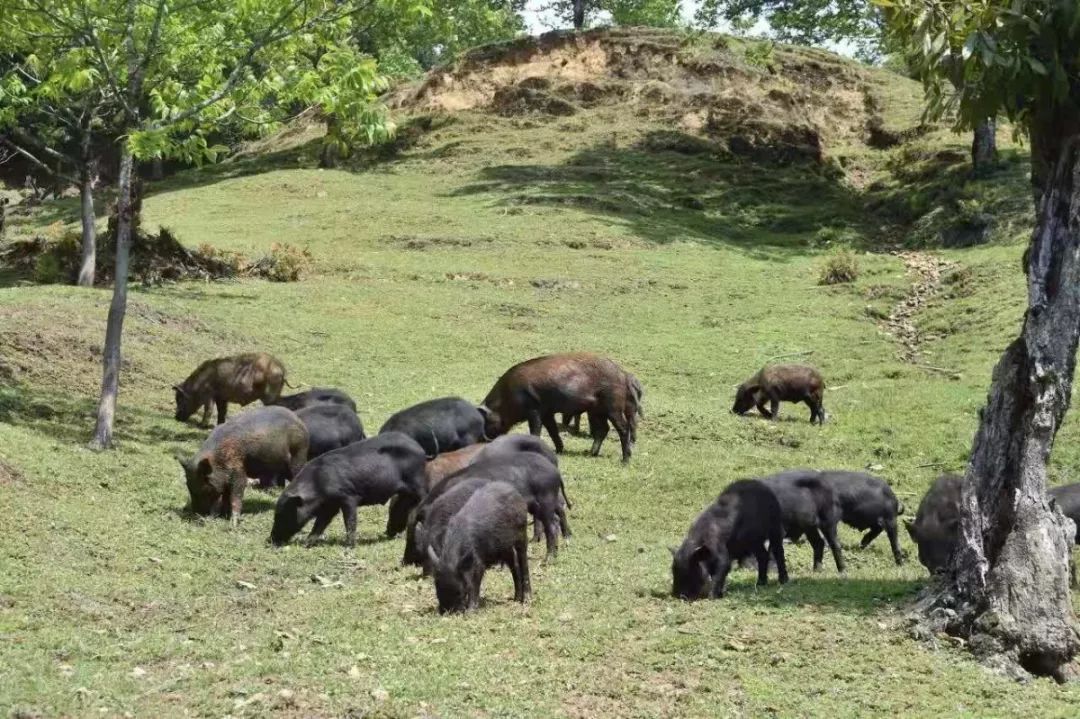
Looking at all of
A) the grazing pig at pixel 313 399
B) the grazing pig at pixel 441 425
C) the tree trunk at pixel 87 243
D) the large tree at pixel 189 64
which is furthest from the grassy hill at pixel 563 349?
the large tree at pixel 189 64

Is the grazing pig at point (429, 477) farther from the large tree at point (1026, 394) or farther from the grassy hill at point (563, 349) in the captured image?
the large tree at point (1026, 394)

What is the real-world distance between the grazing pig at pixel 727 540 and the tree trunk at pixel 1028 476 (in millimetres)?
2110

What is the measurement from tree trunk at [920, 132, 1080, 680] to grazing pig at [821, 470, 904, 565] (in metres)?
4.26

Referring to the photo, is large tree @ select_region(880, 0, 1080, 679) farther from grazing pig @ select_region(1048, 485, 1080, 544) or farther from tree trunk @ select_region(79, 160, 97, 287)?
tree trunk @ select_region(79, 160, 97, 287)

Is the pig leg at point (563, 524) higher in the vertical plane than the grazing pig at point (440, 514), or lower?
lower

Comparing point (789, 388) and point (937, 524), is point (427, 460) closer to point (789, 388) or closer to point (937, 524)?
point (937, 524)

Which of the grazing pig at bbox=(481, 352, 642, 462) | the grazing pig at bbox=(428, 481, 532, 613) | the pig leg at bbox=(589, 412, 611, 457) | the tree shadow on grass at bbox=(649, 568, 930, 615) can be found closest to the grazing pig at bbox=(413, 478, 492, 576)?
the grazing pig at bbox=(428, 481, 532, 613)

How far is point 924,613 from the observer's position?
30.0 ft

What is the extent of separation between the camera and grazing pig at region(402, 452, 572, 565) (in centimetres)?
1184

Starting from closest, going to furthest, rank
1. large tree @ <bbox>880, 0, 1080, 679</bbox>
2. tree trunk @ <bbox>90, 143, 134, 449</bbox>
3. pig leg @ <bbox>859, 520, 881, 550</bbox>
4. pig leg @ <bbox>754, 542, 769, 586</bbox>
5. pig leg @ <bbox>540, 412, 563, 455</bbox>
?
large tree @ <bbox>880, 0, 1080, 679</bbox> → pig leg @ <bbox>754, 542, 769, 586</bbox> → pig leg @ <bbox>859, 520, 881, 550</bbox> → tree trunk @ <bbox>90, 143, 134, 449</bbox> → pig leg @ <bbox>540, 412, 563, 455</bbox>

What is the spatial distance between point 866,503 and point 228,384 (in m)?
9.52

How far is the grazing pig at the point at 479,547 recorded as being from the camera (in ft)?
32.7

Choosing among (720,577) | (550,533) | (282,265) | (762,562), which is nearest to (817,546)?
(762,562)

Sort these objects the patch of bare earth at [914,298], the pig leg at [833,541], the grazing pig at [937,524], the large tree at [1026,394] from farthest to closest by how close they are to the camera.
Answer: the patch of bare earth at [914,298] < the pig leg at [833,541] < the grazing pig at [937,524] < the large tree at [1026,394]
